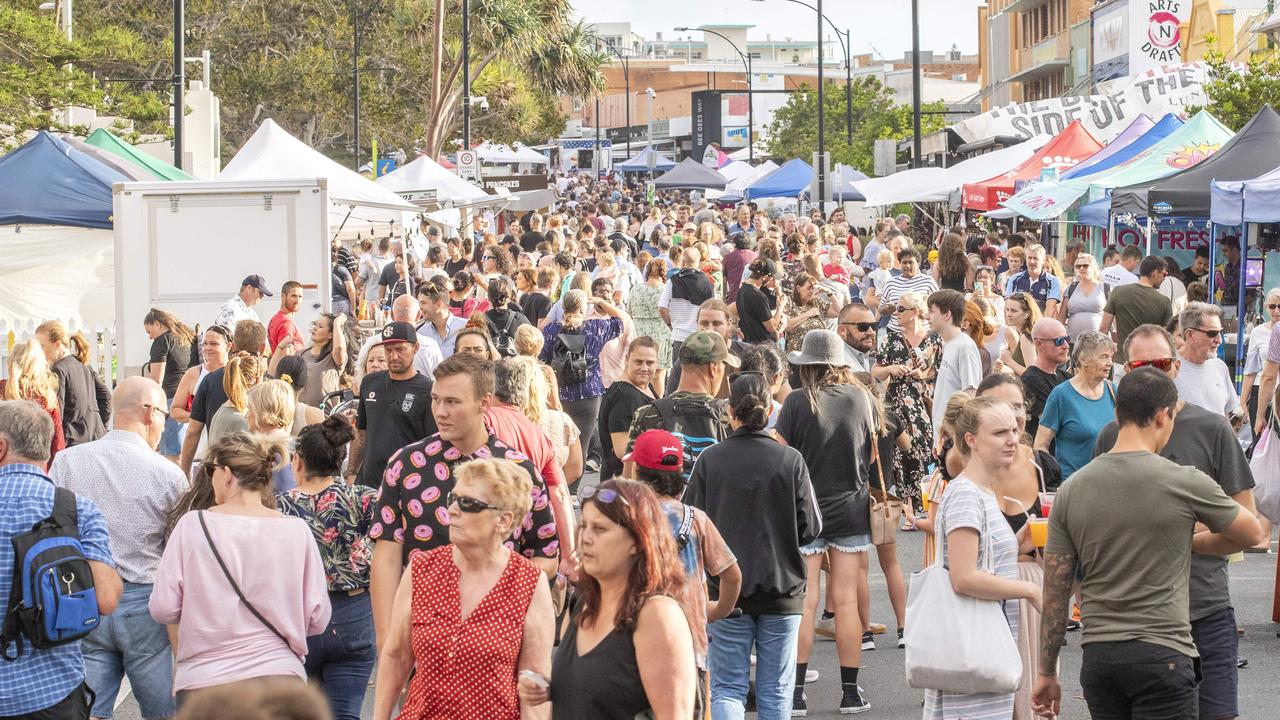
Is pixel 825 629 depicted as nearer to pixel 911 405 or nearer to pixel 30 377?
pixel 911 405

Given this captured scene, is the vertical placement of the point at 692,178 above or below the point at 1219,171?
above

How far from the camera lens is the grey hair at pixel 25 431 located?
5.21m

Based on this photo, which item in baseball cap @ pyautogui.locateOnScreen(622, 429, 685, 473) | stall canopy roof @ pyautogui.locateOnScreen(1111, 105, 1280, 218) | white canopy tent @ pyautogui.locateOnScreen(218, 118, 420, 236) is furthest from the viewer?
white canopy tent @ pyautogui.locateOnScreen(218, 118, 420, 236)

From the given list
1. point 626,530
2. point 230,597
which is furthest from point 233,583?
point 626,530

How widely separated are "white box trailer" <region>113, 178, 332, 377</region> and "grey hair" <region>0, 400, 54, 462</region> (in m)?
10.1

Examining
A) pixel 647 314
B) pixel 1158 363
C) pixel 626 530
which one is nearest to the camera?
pixel 626 530

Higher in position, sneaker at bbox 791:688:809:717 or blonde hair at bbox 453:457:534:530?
blonde hair at bbox 453:457:534:530

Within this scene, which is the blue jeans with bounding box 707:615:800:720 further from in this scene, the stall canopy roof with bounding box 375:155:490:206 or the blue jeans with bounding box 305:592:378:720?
the stall canopy roof with bounding box 375:155:490:206

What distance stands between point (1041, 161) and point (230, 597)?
23.0 meters

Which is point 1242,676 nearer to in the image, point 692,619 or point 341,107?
point 692,619

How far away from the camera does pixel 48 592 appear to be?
5000mm

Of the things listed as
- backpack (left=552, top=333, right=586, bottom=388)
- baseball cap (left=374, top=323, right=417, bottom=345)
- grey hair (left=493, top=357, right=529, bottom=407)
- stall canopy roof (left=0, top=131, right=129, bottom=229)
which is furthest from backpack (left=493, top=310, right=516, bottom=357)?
stall canopy roof (left=0, top=131, right=129, bottom=229)

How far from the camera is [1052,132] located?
32906mm

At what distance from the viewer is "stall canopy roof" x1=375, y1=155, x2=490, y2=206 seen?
2827 centimetres
